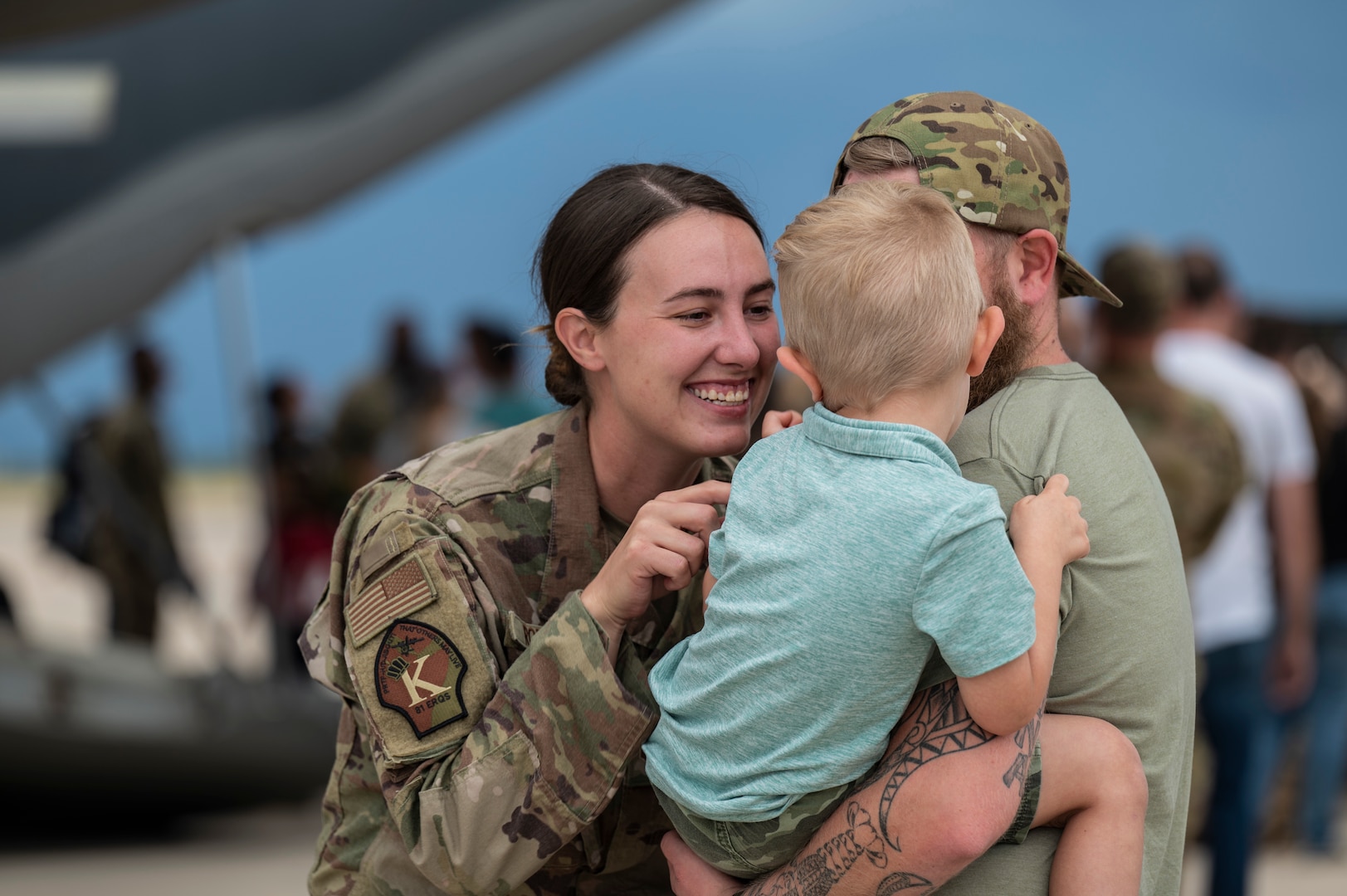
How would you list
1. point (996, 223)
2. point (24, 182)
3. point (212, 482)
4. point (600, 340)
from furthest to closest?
point (212, 482) → point (24, 182) → point (600, 340) → point (996, 223)

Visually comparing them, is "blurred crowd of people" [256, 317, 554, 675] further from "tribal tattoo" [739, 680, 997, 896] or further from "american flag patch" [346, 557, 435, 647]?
"tribal tattoo" [739, 680, 997, 896]

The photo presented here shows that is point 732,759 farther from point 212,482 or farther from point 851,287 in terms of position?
point 212,482

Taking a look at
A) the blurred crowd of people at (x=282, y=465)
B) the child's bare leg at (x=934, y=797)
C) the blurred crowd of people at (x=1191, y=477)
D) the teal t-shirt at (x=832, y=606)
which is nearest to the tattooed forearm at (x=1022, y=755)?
the child's bare leg at (x=934, y=797)

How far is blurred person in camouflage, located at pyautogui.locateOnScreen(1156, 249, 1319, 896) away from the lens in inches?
150

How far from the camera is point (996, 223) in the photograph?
149 cm

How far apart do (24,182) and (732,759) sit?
5.30 m

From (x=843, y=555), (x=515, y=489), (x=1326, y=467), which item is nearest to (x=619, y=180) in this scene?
(x=515, y=489)

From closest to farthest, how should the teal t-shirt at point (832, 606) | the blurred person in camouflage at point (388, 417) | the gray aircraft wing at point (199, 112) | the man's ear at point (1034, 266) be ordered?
the teal t-shirt at point (832, 606), the man's ear at point (1034, 266), the gray aircraft wing at point (199, 112), the blurred person in camouflage at point (388, 417)

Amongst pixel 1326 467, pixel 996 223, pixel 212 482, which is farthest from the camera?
pixel 212 482

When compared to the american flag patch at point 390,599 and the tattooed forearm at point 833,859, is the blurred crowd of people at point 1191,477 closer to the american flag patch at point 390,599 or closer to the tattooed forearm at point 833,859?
the american flag patch at point 390,599

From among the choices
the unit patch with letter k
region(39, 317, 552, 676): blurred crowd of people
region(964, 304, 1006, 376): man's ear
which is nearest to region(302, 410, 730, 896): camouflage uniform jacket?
the unit patch with letter k

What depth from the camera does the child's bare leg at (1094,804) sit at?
1.37m

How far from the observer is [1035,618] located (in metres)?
1.29

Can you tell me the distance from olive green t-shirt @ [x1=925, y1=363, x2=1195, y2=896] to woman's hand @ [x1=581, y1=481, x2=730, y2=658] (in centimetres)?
31
